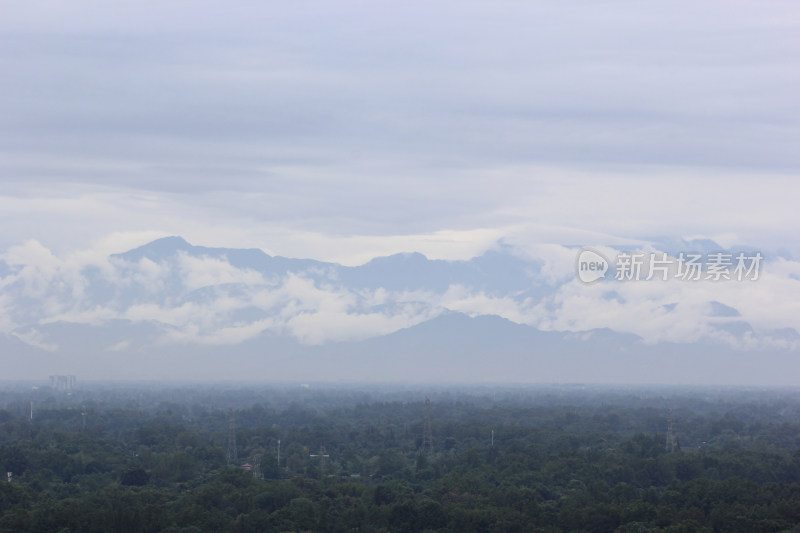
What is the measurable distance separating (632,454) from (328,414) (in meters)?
64.9

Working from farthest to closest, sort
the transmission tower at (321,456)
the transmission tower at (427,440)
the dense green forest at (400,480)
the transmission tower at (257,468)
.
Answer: the transmission tower at (427,440), the transmission tower at (321,456), the transmission tower at (257,468), the dense green forest at (400,480)

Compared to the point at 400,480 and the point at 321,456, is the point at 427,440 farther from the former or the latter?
the point at 400,480

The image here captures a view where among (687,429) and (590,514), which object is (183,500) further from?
(687,429)

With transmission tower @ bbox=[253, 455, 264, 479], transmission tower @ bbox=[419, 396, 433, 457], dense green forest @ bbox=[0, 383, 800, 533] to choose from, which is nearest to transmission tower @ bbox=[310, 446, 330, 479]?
dense green forest @ bbox=[0, 383, 800, 533]

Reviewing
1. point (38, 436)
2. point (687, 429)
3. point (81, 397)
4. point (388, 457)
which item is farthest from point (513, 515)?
point (81, 397)

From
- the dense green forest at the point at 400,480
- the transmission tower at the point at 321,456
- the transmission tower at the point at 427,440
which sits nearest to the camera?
the dense green forest at the point at 400,480

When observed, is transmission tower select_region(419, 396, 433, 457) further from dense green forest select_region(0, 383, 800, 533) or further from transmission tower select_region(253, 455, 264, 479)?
transmission tower select_region(253, 455, 264, 479)

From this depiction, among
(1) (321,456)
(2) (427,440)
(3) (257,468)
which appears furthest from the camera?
(2) (427,440)

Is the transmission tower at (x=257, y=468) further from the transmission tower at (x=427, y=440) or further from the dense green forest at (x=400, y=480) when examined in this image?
the transmission tower at (x=427, y=440)

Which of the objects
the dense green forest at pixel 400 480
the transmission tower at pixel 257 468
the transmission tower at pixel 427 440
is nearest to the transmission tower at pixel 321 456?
the dense green forest at pixel 400 480

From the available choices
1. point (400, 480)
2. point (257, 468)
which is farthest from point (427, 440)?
point (400, 480)

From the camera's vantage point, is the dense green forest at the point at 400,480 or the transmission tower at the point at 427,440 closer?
the dense green forest at the point at 400,480

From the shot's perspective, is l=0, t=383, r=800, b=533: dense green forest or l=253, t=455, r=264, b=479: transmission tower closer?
l=0, t=383, r=800, b=533: dense green forest

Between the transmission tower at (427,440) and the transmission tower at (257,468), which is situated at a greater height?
the transmission tower at (427,440)
